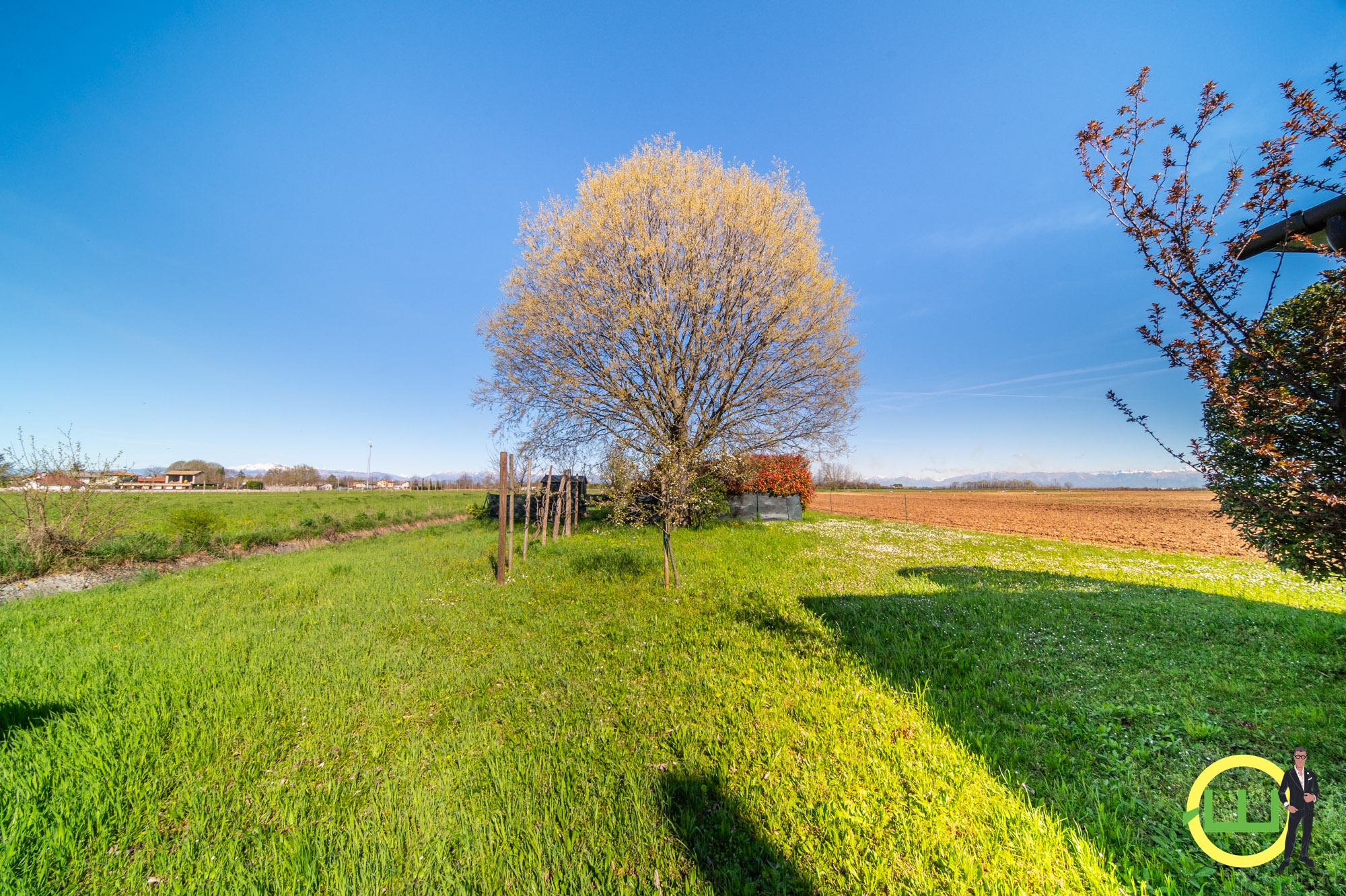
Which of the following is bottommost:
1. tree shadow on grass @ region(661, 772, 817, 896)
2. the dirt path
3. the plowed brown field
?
the plowed brown field

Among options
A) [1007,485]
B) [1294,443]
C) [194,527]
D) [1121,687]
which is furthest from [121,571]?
[1007,485]

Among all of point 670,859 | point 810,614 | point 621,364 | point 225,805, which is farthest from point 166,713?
point 621,364

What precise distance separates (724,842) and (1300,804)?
11.2 ft

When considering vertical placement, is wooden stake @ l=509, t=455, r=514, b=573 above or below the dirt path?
above

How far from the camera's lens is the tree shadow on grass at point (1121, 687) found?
2906 mm

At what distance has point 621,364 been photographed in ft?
45.1

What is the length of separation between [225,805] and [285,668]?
2496mm

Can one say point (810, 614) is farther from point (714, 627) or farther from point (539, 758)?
point (539, 758)

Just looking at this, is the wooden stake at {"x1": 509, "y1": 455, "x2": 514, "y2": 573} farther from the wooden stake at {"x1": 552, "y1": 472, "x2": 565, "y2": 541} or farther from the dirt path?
the dirt path

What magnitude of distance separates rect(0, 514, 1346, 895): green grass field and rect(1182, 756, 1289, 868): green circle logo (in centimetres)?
9

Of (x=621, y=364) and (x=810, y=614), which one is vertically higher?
(x=621, y=364)

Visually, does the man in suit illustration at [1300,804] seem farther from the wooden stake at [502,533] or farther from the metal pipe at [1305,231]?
the wooden stake at [502,533]

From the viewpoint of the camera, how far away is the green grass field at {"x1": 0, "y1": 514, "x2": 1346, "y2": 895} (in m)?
2.46

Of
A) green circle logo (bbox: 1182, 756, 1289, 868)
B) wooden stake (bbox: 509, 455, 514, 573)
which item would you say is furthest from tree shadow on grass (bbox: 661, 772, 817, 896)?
wooden stake (bbox: 509, 455, 514, 573)
